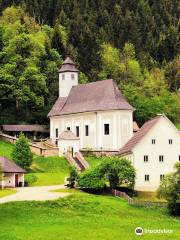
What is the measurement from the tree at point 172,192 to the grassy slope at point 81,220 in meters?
1.06

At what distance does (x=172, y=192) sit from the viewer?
53.0 metres

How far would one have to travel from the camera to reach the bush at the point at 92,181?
193 feet

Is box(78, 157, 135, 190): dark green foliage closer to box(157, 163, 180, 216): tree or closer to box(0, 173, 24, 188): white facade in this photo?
box(157, 163, 180, 216): tree

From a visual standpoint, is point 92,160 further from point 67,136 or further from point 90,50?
point 90,50

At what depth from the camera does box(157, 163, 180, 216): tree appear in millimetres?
52562

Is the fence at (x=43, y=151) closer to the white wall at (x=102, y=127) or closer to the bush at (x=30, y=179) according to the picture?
the white wall at (x=102, y=127)

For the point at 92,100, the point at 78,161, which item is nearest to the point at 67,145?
the point at 78,161

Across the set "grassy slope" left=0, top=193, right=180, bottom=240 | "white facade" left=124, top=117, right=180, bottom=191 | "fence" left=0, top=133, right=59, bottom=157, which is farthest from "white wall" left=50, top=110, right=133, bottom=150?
"grassy slope" left=0, top=193, right=180, bottom=240

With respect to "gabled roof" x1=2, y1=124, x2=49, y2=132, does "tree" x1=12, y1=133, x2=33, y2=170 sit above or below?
below

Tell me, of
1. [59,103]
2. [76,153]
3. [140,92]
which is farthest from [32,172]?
[140,92]

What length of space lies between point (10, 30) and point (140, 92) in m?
26.0

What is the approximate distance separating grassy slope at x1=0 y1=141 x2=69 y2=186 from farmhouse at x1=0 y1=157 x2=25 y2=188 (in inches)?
70.7

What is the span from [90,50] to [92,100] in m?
46.8

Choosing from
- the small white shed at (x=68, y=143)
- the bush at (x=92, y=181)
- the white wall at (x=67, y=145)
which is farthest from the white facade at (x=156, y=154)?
the small white shed at (x=68, y=143)
